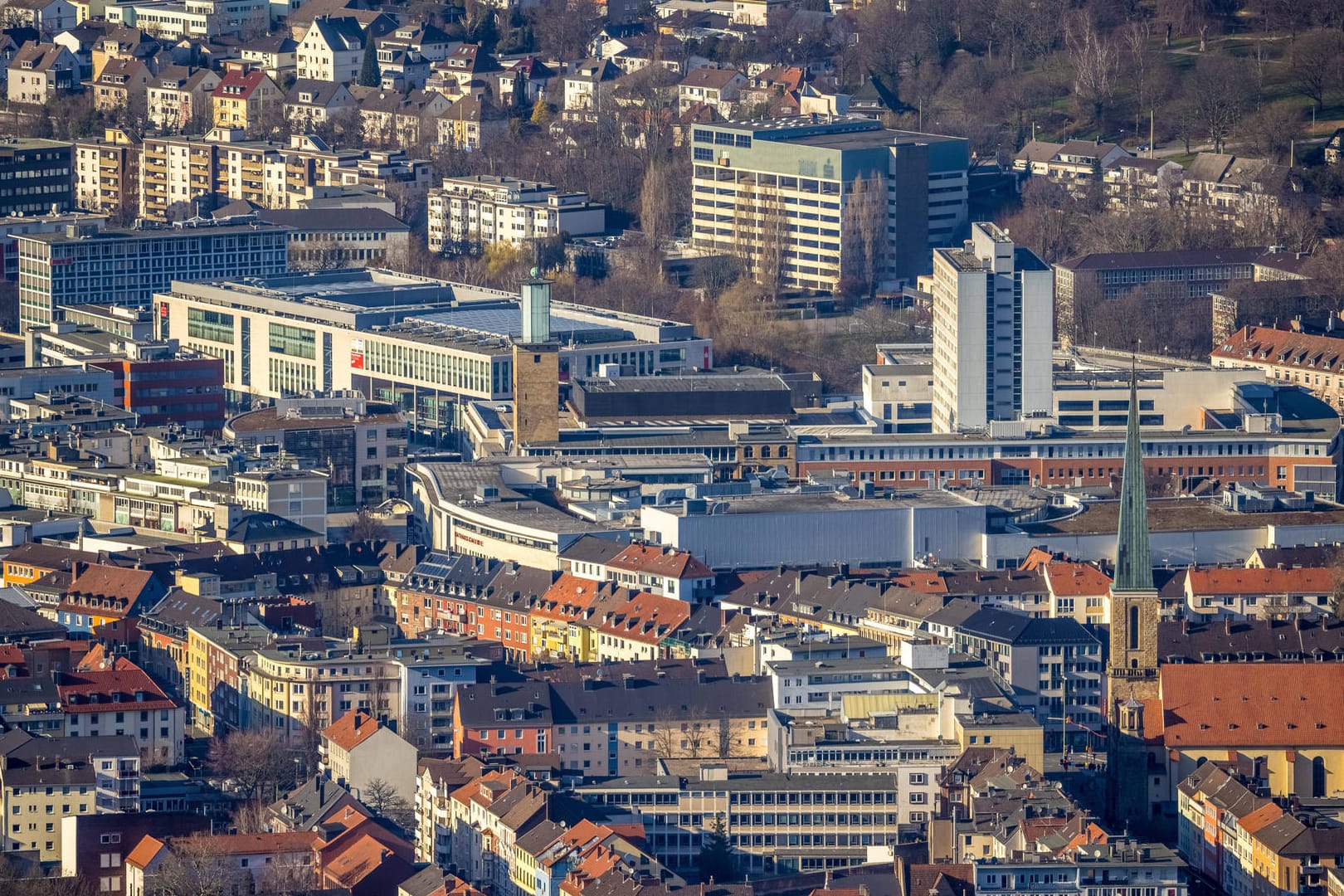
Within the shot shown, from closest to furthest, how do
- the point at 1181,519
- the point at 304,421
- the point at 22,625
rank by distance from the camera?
the point at 22,625 < the point at 1181,519 < the point at 304,421

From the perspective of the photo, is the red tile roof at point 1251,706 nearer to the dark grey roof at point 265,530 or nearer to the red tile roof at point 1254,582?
the red tile roof at point 1254,582

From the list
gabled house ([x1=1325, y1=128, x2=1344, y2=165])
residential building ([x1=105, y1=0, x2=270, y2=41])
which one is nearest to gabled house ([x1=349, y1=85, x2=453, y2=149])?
residential building ([x1=105, y1=0, x2=270, y2=41])

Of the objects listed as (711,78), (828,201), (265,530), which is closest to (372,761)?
(265,530)

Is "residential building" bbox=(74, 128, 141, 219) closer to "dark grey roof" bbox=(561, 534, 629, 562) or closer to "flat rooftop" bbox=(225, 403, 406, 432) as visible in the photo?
"flat rooftop" bbox=(225, 403, 406, 432)

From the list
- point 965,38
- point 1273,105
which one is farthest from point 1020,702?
point 965,38

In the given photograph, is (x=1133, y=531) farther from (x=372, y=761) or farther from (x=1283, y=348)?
(x=1283, y=348)
